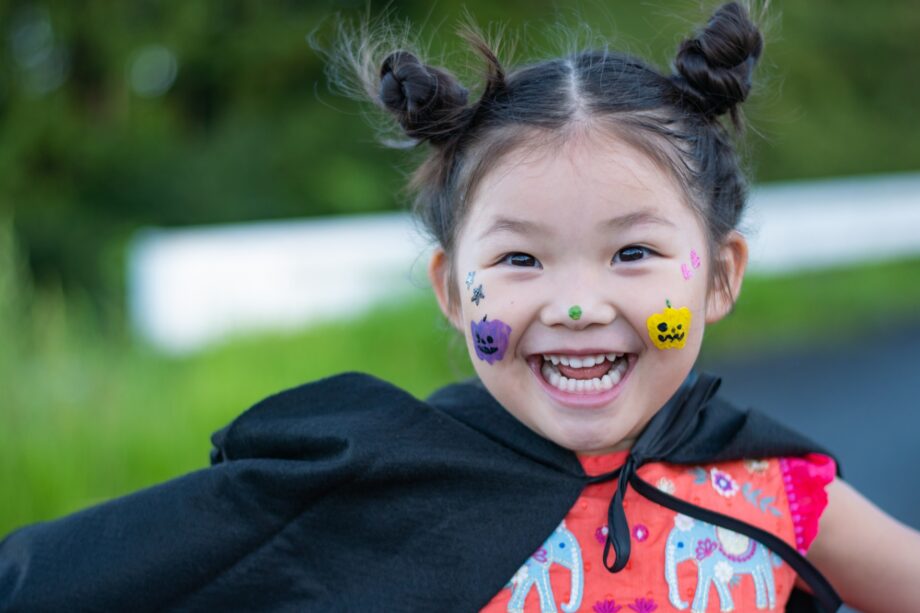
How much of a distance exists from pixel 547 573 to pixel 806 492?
1.73 ft

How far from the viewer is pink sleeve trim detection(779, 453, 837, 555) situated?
2.13 metres

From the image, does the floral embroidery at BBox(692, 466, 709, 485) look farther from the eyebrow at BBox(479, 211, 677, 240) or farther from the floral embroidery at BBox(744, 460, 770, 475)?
the eyebrow at BBox(479, 211, 677, 240)

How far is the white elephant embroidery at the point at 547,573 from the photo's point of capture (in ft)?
6.48

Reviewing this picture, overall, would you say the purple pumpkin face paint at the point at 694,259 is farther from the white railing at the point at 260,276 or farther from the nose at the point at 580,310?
the white railing at the point at 260,276

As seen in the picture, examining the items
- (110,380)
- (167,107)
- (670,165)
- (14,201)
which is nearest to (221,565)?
(670,165)

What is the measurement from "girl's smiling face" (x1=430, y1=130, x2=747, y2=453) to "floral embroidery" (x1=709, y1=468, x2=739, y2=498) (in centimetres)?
22

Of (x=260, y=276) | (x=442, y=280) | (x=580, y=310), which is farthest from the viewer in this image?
(x=260, y=276)

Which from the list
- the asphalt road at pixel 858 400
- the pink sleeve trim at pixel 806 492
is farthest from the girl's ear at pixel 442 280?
the asphalt road at pixel 858 400

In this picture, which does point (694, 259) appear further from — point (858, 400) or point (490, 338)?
point (858, 400)

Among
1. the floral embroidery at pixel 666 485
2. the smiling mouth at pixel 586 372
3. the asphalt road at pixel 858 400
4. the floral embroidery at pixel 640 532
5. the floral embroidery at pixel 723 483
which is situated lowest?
the asphalt road at pixel 858 400

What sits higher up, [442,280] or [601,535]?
[442,280]

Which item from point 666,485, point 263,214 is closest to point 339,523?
point 666,485

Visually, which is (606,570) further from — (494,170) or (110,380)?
(110,380)

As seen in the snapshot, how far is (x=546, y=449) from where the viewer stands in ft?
6.89
